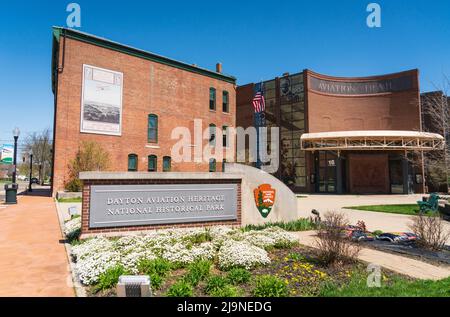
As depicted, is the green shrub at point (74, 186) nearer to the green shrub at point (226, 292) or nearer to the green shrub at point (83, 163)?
the green shrub at point (83, 163)

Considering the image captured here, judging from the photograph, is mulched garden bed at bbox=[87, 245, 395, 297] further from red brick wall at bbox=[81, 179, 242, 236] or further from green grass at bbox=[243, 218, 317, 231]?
green grass at bbox=[243, 218, 317, 231]

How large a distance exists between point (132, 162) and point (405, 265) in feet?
81.7

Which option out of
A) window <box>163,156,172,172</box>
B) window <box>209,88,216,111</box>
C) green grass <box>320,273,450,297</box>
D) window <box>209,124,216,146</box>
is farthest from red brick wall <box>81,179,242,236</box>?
window <box>209,88,216,111</box>

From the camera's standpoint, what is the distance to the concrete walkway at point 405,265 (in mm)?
6176

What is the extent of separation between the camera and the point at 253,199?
11539 mm

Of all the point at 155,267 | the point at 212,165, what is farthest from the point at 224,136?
the point at 155,267

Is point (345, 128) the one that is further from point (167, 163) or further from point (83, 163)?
point (83, 163)

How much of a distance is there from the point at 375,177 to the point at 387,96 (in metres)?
11.9

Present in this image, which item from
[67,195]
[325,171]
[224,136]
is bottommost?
[67,195]

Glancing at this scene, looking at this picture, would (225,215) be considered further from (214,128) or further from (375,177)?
(375,177)

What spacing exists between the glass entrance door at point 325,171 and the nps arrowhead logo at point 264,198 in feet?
91.2
